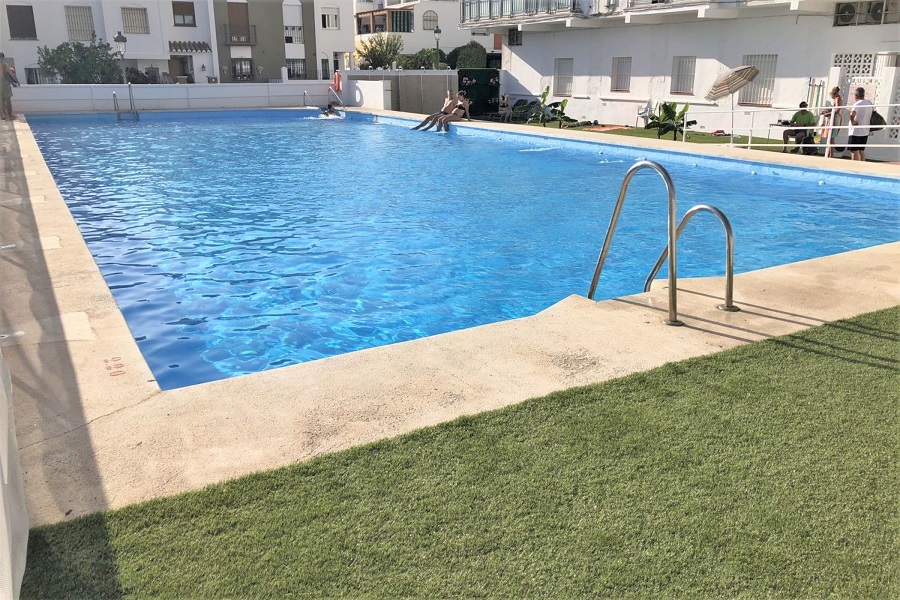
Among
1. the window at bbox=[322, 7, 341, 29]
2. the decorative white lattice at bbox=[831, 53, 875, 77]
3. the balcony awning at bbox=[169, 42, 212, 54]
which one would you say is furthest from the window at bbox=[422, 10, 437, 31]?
the decorative white lattice at bbox=[831, 53, 875, 77]

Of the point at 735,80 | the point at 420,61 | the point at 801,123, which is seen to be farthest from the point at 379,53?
the point at 801,123

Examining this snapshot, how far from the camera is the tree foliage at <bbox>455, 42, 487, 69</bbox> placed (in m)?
50.9

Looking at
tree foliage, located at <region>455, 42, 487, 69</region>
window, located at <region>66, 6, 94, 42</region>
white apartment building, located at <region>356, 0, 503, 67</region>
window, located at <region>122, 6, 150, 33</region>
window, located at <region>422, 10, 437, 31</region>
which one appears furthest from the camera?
window, located at <region>422, 10, 437, 31</region>

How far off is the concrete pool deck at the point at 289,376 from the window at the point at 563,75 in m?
23.7

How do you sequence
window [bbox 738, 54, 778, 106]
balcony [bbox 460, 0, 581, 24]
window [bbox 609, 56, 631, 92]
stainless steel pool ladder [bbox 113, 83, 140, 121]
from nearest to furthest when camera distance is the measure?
1. window [bbox 738, 54, 778, 106]
2. window [bbox 609, 56, 631, 92]
3. balcony [bbox 460, 0, 581, 24]
4. stainless steel pool ladder [bbox 113, 83, 140, 121]

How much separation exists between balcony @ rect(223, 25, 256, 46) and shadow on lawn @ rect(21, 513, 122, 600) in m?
54.3

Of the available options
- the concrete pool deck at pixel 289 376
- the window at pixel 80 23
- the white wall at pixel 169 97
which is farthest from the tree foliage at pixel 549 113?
the window at pixel 80 23

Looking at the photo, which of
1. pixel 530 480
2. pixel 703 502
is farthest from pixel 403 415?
pixel 703 502

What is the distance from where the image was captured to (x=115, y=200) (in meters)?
13.3

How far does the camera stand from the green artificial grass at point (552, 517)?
2.64m

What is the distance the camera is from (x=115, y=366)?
4617 millimetres

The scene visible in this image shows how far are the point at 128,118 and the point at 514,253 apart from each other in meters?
25.6

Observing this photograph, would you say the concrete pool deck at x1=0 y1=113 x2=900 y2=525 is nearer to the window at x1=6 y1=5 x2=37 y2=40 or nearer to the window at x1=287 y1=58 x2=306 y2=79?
the window at x1=6 y1=5 x2=37 y2=40

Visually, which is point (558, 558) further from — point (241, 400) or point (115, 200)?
point (115, 200)
